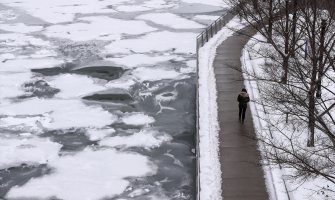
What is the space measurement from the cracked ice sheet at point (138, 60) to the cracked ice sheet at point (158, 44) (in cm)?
132

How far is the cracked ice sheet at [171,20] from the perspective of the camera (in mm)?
34656

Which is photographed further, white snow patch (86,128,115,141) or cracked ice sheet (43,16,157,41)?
cracked ice sheet (43,16,157,41)

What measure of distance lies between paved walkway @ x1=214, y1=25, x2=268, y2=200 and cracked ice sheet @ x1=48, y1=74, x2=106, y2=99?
631 cm

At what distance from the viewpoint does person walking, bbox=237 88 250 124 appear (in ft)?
49.3

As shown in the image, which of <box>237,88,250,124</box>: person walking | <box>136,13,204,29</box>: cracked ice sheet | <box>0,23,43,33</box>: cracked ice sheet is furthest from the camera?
<box>136,13,204,29</box>: cracked ice sheet

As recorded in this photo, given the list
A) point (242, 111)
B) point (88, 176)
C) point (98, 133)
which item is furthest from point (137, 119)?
point (242, 111)

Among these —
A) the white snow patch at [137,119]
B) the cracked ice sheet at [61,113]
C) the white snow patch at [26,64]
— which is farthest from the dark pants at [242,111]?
the white snow patch at [26,64]

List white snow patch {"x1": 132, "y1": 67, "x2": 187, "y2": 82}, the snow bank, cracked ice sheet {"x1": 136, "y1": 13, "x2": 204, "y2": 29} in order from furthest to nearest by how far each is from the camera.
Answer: cracked ice sheet {"x1": 136, "y1": 13, "x2": 204, "y2": 29} → white snow patch {"x1": 132, "y1": 67, "x2": 187, "y2": 82} → the snow bank

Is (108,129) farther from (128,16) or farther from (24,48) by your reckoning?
(128,16)

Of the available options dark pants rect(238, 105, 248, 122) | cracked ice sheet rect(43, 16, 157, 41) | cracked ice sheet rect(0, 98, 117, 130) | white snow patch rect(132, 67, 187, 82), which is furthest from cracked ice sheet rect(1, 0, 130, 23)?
dark pants rect(238, 105, 248, 122)

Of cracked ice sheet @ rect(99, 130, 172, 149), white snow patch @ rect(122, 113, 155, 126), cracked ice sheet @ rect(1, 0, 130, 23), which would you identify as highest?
cracked ice sheet @ rect(1, 0, 130, 23)

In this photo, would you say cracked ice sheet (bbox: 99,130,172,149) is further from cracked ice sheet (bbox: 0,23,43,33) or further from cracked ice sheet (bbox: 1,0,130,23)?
cracked ice sheet (bbox: 1,0,130,23)

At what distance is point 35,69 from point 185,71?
27.3ft

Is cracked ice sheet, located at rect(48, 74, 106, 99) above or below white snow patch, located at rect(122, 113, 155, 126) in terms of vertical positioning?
above
